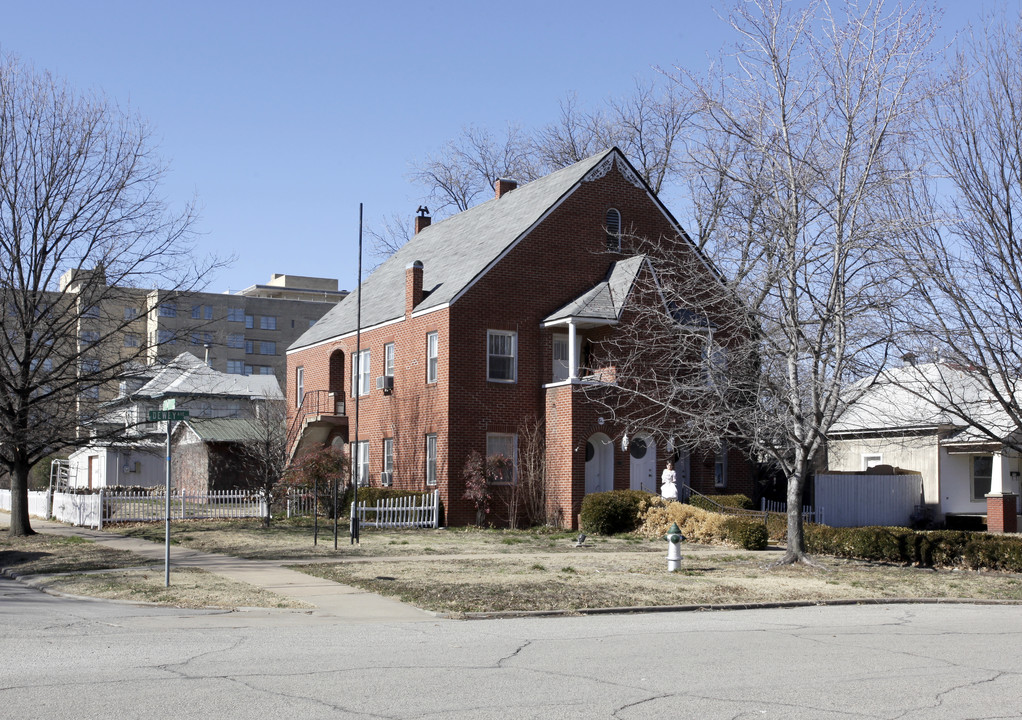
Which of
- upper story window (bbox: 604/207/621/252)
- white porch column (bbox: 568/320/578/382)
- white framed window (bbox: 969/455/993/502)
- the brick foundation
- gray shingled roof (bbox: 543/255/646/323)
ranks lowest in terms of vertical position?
the brick foundation

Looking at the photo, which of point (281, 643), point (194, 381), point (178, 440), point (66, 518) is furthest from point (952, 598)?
point (194, 381)

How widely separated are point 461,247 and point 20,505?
15.5 metres

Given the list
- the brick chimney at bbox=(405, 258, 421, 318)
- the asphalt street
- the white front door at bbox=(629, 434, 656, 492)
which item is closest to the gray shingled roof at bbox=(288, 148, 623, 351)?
the brick chimney at bbox=(405, 258, 421, 318)

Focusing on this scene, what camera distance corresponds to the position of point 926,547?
67.7 feet

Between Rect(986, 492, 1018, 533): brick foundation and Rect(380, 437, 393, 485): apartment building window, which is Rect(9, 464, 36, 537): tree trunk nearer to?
Rect(380, 437, 393, 485): apartment building window

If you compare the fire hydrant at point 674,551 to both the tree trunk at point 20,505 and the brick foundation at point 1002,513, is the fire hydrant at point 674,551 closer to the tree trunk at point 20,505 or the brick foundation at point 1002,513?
the tree trunk at point 20,505

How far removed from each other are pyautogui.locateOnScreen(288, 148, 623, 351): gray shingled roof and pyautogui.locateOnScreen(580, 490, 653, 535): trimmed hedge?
7089mm

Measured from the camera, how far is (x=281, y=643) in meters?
10.9

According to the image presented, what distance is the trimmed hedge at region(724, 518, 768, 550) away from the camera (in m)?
23.7

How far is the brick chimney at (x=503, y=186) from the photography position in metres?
38.2

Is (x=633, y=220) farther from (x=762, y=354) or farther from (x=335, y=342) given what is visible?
(x=762, y=354)

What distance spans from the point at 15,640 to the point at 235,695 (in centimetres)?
391

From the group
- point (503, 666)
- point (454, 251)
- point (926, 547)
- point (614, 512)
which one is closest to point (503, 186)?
point (454, 251)

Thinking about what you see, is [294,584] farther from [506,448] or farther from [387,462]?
[387,462]
